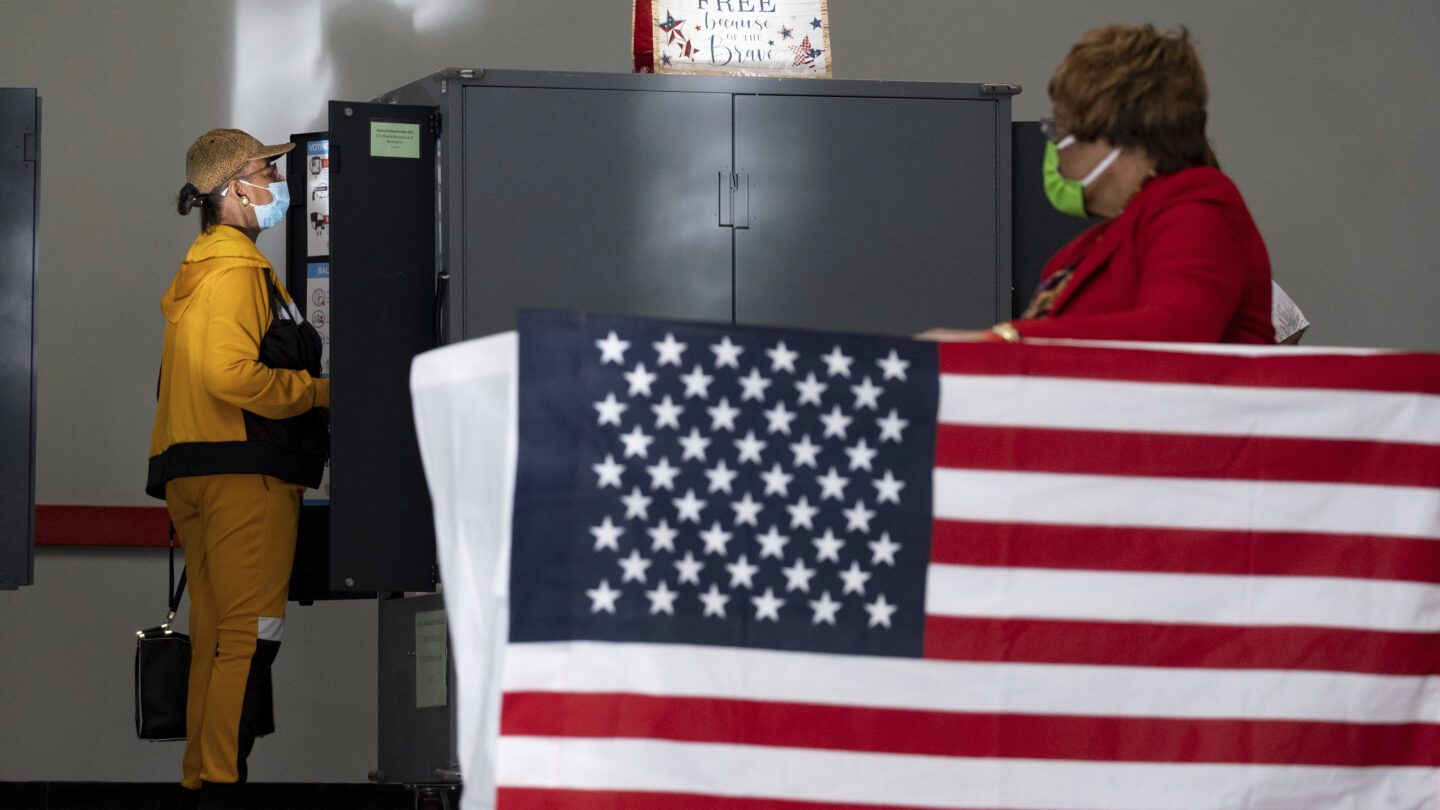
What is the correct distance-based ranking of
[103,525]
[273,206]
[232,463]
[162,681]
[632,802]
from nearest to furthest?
[632,802], [232,463], [162,681], [273,206], [103,525]

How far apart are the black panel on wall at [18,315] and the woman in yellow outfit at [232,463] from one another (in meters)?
0.56

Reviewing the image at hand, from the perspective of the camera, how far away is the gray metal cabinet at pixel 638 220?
436cm

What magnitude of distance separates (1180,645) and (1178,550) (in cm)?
14

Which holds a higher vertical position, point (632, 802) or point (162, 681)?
point (632, 802)

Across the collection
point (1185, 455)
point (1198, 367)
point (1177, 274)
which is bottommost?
point (1185, 455)

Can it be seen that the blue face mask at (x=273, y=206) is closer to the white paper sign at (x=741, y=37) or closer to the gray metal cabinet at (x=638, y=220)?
the gray metal cabinet at (x=638, y=220)

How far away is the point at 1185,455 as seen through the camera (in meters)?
2.38

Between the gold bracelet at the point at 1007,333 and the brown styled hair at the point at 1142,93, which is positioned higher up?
the brown styled hair at the point at 1142,93

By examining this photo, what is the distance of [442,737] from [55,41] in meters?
3.43

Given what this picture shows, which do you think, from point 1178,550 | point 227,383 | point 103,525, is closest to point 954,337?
point 1178,550

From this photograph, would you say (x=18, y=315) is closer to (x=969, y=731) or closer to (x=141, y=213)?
(x=141, y=213)

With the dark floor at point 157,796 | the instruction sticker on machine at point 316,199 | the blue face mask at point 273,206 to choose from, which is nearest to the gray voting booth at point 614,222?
the blue face mask at point 273,206

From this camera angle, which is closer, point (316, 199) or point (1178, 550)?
point (1178, 550)

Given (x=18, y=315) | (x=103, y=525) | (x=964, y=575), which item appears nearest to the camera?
(x=964, y=575)
